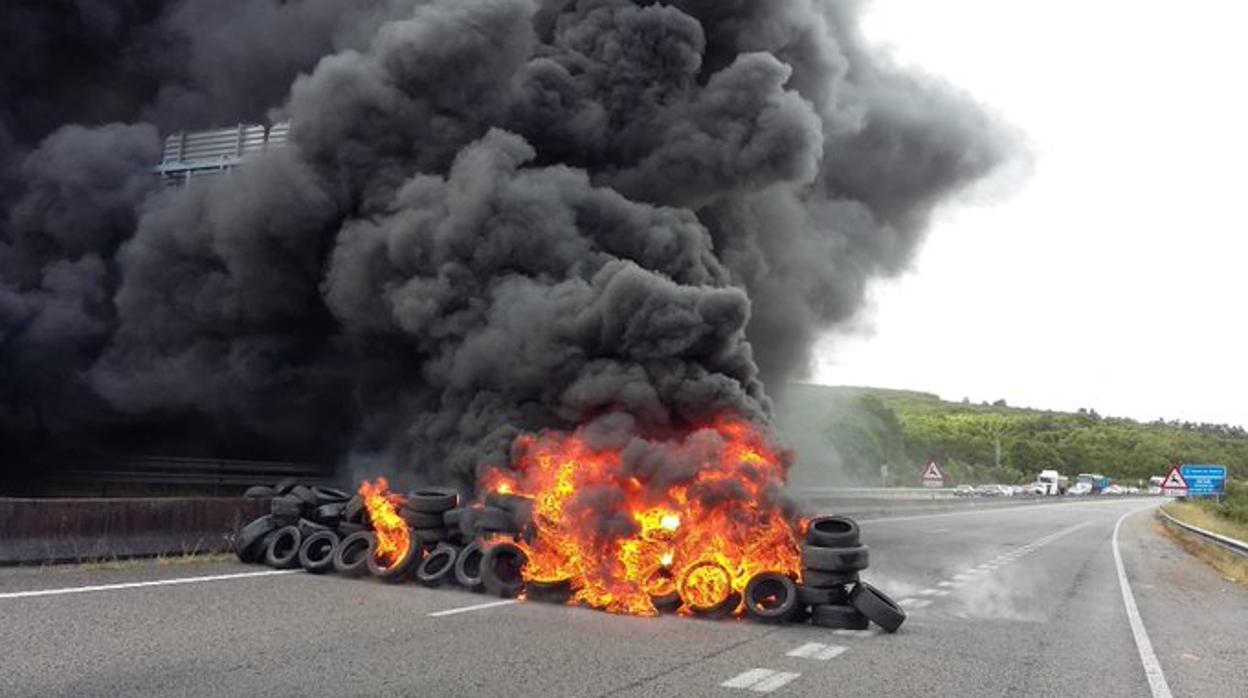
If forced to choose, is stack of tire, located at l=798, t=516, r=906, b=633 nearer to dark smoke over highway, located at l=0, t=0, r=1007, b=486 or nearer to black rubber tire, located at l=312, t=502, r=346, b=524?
dark smoke over highway, located at l=0, t=0, r=1007, b=486

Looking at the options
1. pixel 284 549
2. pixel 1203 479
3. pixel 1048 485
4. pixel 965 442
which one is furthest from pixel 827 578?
pixel 965 442

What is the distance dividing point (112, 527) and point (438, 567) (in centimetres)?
328

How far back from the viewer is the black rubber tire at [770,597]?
8.29 m

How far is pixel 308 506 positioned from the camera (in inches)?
436

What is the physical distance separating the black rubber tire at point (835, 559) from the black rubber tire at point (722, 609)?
0.68 m

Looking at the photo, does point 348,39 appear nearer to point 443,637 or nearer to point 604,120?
point 604,120

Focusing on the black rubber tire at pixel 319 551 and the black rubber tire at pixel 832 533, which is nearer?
the black rubber tire at pixel 832 533

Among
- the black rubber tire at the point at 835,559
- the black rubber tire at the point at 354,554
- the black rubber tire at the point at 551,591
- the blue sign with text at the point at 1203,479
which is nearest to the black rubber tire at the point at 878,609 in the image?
the black rubber tire at the point at 835,559

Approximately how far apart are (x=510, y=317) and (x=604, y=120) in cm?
420

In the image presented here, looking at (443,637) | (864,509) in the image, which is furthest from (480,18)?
(864,509)

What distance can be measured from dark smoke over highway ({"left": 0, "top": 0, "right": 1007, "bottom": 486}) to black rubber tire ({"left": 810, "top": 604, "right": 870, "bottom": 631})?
8.53 feet

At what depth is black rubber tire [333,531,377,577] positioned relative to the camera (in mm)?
9883

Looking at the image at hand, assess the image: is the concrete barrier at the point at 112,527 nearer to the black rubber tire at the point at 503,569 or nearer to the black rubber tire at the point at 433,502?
the black rubber tire at the point at 433,502

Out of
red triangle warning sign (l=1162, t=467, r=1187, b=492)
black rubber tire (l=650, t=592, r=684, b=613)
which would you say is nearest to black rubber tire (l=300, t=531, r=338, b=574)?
black rubber tire (l=650, t=592, r=684, b=613)
